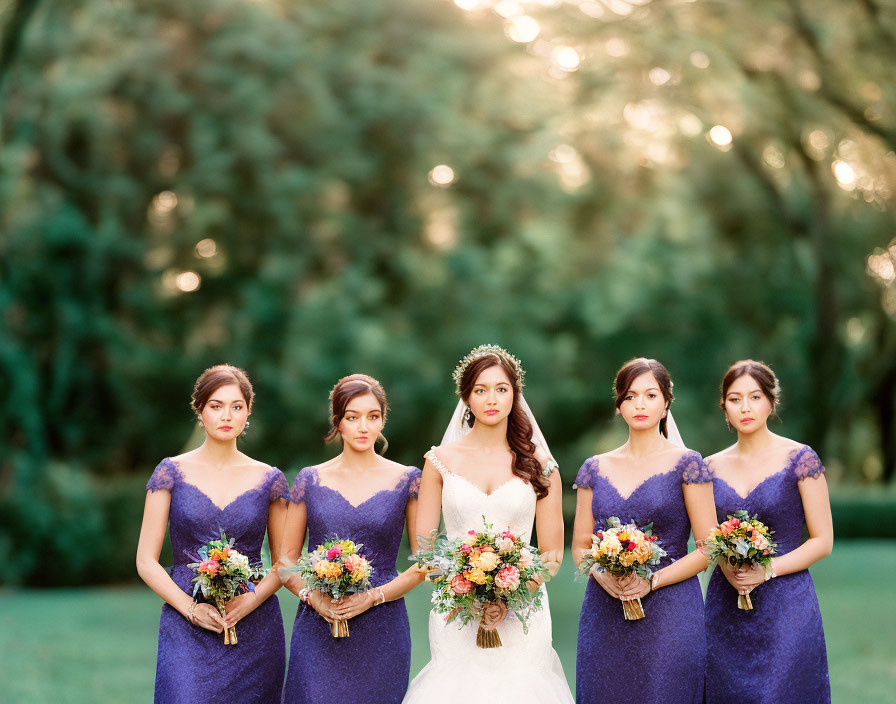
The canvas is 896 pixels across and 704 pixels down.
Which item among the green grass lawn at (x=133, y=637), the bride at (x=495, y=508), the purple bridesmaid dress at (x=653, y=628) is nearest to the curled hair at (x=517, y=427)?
the bride at (x=495, y=508)

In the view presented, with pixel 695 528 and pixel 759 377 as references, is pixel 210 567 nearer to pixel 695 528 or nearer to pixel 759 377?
pixel 695 528

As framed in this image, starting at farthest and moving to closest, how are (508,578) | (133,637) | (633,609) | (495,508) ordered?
(133,637) → (495,508) → (633,609) → (508,578)

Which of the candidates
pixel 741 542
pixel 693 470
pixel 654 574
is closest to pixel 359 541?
pixel 654 574

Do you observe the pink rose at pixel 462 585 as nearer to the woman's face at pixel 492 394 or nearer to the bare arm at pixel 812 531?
the woman's face at pixel 492 394

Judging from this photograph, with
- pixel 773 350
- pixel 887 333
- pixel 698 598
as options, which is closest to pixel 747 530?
pixel 698 598

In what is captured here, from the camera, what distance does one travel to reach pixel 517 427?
20.9ft

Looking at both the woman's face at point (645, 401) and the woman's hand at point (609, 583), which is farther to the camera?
the woman's face at point (645, 401)

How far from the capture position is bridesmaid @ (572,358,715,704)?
6.12 meters

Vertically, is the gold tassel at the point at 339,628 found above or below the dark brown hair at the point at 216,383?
below

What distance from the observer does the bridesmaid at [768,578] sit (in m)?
6.29

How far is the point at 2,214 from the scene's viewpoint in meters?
19.9

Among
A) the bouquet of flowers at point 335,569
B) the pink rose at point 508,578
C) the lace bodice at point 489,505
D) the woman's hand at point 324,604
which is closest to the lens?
the pink rose at point 508,578

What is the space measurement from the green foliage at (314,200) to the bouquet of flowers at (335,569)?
43.7 feet

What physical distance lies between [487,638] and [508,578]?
54cm
